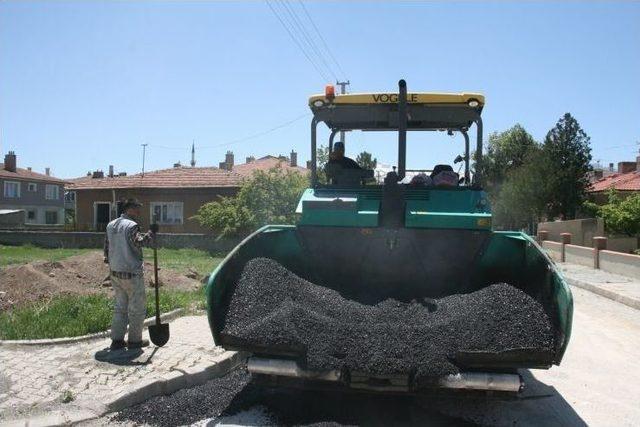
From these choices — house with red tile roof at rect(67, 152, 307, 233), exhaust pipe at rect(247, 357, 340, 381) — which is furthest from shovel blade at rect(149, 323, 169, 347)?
house with red tile roof at rect(67, 152, 307, 233)

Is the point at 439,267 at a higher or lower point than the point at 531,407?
higher

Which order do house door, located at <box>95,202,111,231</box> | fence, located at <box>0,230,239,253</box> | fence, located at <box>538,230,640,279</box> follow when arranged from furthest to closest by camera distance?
house door, located at <box>95,202,111,231</box>, fence, located at <box>0,230,239,253</box>, fence, located at <box>538,230,640,279</box>

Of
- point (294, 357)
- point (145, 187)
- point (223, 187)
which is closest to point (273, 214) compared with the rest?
point (223, 187)

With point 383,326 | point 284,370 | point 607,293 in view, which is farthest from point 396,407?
point 607,293

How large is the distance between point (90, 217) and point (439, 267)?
3354cm

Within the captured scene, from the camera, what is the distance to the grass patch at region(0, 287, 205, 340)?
669 centimetres

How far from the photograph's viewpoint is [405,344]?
4.25 m

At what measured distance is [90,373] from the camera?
5.42 metres

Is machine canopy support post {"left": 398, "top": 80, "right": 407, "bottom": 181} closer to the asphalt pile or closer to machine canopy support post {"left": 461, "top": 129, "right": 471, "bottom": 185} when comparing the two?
the asphalt pile

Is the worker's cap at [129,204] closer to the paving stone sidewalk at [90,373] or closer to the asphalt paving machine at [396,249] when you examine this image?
the paving stone sidewalk at [90,373]

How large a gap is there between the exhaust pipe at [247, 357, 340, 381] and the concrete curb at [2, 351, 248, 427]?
1112 millimetres

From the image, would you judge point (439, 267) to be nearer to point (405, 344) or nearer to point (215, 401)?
point (405, 344)

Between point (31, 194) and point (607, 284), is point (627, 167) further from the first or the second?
point (31, 194)

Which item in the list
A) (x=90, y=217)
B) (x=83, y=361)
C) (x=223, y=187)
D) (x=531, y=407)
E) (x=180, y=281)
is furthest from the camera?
(x=90, y=217)
